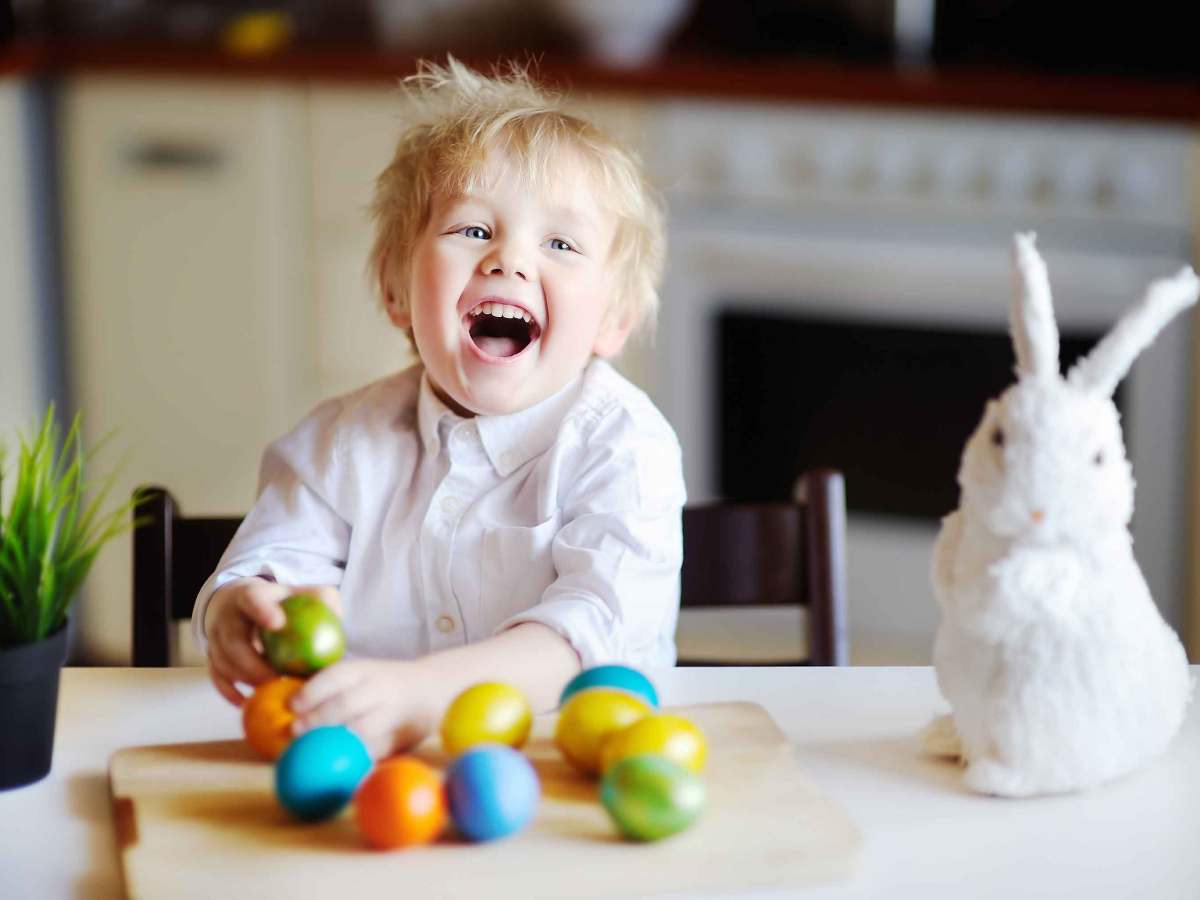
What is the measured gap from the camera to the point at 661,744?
735 millimetres

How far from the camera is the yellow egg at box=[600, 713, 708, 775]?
73cm

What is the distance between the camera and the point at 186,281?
2510 millimetres

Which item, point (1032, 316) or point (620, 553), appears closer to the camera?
point (1032, 316)

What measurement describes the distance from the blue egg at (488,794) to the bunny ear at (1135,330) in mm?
313

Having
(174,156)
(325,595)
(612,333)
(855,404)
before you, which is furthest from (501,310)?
(174,156)

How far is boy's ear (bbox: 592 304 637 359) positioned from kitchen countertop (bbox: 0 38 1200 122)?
1006mm

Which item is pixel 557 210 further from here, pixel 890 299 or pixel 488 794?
pixel 890 299

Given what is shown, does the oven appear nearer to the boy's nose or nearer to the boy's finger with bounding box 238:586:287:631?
the boy's nose

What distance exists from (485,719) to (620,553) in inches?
9.2

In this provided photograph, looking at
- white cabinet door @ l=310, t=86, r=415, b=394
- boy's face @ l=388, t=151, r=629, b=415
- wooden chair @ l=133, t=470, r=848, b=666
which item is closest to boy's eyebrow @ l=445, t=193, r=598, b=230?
boy's face @ l=388, t=151, r=629, b=415

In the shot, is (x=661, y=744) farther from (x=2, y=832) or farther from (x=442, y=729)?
(x=2, y=832)

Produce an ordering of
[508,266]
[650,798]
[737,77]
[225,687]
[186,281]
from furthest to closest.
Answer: [186,281] < [737,77] < [508,266] < [225,687] < [650,798]

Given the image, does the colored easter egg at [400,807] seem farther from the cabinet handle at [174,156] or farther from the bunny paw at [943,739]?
the cabinet handle at [174,156]

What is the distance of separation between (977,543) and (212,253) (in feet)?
6.38
